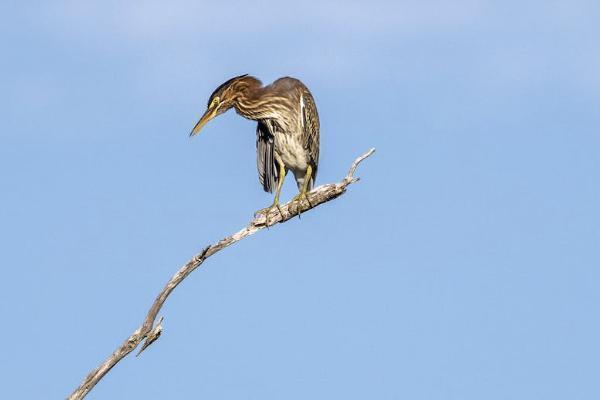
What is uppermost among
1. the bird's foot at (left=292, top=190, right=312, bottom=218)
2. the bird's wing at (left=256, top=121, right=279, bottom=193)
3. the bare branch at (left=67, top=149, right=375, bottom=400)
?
the bird's wing at (left=256, top=121, right=279, bottom=193)

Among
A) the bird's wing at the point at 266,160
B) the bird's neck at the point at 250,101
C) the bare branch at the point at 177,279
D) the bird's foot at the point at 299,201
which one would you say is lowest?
the bare branch at the point at 177,279

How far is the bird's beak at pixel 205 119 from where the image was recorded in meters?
11.7

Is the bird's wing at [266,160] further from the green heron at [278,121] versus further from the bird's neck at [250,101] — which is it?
the bird's neck at [250,101]

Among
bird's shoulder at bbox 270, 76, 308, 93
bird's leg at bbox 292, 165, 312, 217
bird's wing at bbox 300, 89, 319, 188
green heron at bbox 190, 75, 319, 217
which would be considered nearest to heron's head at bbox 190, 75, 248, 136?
green heron at bbox 190, 75, 319, 217

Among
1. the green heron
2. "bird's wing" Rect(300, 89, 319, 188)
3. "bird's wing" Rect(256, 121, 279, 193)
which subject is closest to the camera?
the green heron

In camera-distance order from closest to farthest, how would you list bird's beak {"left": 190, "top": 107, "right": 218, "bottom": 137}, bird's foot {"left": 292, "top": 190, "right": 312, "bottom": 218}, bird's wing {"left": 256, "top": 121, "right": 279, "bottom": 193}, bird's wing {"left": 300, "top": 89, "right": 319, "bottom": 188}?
bird's foot {"left": 292, "top": 190, "right": 312, "bottom": 218}
bird's beak {"left": 190, "top": 107, "right": 218, "bottom": 137}
bird's wing {"left": 300, "top": 89, "right": 319, "bottom": 188}
bird's wing {"left": 256, "top": 121, "right": 279, "bottom": 193}

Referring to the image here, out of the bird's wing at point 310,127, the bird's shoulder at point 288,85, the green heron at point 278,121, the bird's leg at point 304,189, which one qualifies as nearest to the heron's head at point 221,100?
the green heron at point 278,121

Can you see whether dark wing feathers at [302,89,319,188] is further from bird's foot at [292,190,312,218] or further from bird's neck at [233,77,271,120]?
bird's foot at [292,190,312,218]

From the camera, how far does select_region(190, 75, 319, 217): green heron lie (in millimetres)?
12227

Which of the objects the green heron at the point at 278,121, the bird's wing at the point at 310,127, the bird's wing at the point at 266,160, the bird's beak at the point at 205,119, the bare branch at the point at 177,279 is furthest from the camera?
the bird's wing at the point at 266,160

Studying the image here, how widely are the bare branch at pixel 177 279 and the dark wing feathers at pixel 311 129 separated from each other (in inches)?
60.1

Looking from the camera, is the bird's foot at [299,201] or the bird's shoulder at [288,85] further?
the bird's shoulder at [288,85]

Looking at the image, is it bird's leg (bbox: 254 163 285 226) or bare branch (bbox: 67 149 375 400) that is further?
bird's leg (bbox: 254 163 285 226)

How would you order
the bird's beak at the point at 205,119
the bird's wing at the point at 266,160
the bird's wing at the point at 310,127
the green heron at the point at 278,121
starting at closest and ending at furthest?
the bird's beak at the point at 205,119 < the green heron at the point at 278,121 < the bird's wing at the point at 310,127 < the bird's wing at the point at 266,160
